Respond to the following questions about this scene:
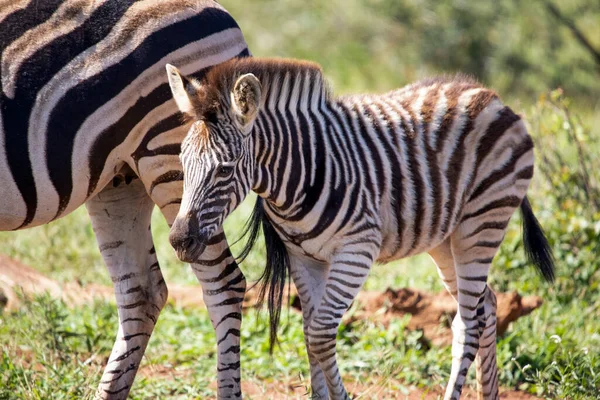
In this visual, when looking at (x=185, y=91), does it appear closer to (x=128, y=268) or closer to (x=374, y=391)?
(x=128, y=268)

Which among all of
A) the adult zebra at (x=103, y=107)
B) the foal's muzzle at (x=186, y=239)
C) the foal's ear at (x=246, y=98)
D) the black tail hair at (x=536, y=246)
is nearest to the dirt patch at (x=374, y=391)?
the adult zebra at (x=103, y=107)

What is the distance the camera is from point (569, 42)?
1395 cm

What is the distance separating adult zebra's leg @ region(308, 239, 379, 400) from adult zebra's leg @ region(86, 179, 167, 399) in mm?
1216

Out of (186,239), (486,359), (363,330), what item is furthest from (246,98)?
(363,330)

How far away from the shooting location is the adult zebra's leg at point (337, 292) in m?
4.22

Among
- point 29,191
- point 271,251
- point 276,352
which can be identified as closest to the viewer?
point 29,191

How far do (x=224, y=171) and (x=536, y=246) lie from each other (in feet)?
7.89

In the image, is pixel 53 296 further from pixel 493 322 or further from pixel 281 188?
pixel 493 322

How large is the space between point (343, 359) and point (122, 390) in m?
1.60

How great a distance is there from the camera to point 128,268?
491 centimetres

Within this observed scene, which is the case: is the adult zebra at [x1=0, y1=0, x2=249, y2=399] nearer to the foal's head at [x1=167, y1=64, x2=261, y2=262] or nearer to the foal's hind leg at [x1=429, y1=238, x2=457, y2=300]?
the foal's head at [x1=167, y1=64, x2=261, y2=262]

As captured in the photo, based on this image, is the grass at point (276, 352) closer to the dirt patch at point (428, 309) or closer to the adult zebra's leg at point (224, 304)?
the dirt patch at point (428, 309)

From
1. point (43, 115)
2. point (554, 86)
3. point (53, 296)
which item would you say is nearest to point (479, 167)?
point (43, 115)

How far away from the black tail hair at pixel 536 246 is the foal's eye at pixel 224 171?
7.55 feet
